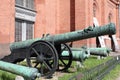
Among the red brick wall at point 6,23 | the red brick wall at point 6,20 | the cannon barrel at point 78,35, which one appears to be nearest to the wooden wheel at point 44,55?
the cannon barrel at point 78,35

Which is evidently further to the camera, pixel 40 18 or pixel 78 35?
pixel 40 18

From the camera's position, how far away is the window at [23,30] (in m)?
21.9

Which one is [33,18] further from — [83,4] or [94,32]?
[94,32]

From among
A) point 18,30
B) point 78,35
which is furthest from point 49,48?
point 18,30

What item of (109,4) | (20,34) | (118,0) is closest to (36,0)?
(20,34)

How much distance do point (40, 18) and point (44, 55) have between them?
41.9ft

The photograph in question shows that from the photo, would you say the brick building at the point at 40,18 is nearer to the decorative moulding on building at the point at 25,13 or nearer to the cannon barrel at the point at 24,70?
the decorative moulding on building at the point at 25,13

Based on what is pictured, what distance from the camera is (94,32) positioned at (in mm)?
11648

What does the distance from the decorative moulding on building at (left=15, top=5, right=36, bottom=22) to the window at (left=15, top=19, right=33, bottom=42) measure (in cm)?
28

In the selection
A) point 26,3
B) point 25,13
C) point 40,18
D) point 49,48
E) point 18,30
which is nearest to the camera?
point 49,48

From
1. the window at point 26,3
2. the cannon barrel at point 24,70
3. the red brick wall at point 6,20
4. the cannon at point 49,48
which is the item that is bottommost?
the cannon barrel at point 24,70

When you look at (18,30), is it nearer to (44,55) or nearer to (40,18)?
(40,18)

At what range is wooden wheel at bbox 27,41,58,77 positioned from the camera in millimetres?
11875

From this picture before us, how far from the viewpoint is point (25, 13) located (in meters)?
22.9
